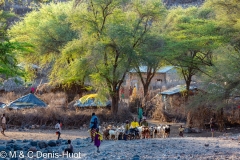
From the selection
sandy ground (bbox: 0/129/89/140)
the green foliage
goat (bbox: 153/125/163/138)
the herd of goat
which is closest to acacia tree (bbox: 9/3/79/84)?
sandy ground (bbox: 0/129/89/140)

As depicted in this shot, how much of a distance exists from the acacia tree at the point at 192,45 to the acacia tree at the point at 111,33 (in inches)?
93.1

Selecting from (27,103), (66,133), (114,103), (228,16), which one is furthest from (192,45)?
(27,103)

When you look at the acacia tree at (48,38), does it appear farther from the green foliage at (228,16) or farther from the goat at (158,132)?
the goat at (158,132)

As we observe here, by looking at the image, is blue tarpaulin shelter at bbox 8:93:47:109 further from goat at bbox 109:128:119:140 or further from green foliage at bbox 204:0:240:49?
green foliage at bbox 204:0:240:49

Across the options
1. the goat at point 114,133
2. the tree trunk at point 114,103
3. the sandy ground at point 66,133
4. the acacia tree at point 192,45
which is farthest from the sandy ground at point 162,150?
the acacia tree at point 192,45

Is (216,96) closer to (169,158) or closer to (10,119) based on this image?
(169,158)

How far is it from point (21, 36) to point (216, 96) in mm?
19138

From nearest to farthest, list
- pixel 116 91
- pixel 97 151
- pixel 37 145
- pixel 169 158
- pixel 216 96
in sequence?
pixel 169 158
pixel 97 151
pixel 37 145
pixel 216 96
pixel 116 91

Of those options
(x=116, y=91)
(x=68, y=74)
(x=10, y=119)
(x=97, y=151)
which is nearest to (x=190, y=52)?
(x=116, y=91)

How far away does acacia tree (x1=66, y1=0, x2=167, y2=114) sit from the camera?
26281mm

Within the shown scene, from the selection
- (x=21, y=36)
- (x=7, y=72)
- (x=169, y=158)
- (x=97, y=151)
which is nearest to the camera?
(x=169, y=158)

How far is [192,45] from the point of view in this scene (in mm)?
27484

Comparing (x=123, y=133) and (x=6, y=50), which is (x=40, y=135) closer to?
(x=123, y=133)

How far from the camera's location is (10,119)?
84.3 feet
